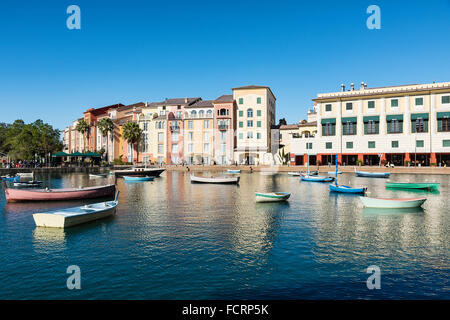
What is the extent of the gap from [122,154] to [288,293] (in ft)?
329

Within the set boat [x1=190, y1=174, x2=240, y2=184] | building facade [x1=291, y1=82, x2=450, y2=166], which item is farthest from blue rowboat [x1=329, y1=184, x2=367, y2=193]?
building facade [x1=291, y1=82, x2=450, y2=166]

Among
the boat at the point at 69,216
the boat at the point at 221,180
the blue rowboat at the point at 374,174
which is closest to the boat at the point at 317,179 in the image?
the boat at the point at 221,180

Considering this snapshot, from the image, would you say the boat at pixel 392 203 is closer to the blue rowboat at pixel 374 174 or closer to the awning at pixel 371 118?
the blue rowboat at pixel 374 174

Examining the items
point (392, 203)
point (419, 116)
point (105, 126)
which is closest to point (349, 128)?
point (419, 116)

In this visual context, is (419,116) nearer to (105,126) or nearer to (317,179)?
(317,179)

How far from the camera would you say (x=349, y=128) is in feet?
253

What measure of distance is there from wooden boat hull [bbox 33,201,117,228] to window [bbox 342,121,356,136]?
67118mm

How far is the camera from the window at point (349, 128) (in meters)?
76.9

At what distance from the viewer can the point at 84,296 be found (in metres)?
11.2

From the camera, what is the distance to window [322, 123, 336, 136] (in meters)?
78.9

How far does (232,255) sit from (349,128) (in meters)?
69.9

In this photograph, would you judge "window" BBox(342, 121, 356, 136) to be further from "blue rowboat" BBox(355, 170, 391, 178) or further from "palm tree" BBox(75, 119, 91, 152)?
"palm tree" BBox(75, 119, 91, 152)
